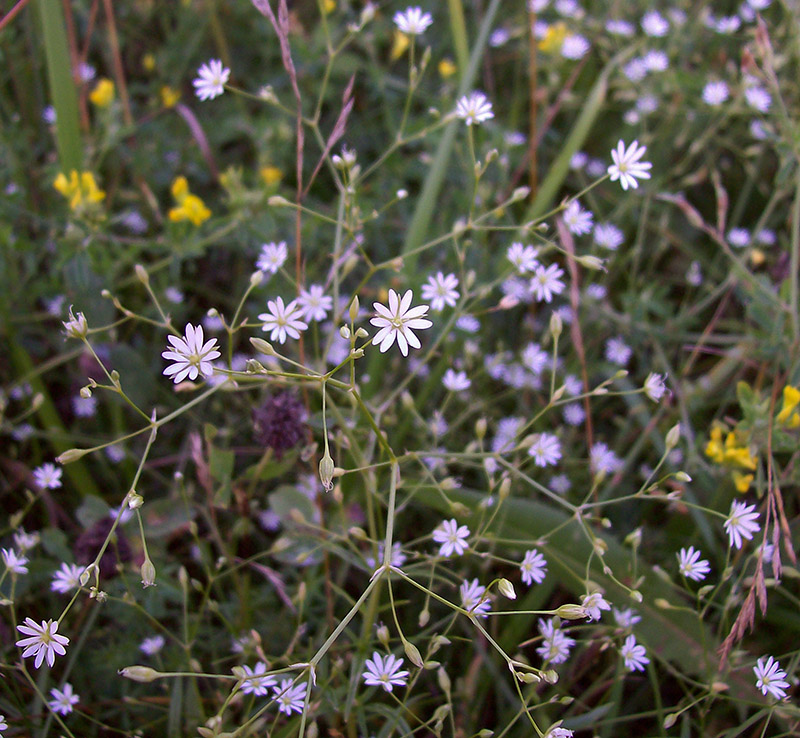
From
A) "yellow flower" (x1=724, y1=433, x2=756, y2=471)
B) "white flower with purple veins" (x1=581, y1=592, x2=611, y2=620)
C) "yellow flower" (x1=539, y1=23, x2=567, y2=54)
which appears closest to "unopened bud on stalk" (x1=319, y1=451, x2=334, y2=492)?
"white flower with purple veins" (x1=581, y1=592, x2=611, y2=620)

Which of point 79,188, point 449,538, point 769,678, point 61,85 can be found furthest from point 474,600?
point 61,85

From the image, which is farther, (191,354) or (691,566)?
(691,566)

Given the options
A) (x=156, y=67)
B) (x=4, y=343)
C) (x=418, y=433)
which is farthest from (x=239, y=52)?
(x=418, y=433)

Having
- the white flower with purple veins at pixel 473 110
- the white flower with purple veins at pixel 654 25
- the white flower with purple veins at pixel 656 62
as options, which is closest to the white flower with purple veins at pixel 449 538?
the white flower with purple veins at pixel 473 110

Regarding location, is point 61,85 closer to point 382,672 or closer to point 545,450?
point 545,450

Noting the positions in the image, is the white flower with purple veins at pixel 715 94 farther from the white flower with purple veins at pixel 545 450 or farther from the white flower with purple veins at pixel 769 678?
the white flower with purple veins at pixel 769 678
